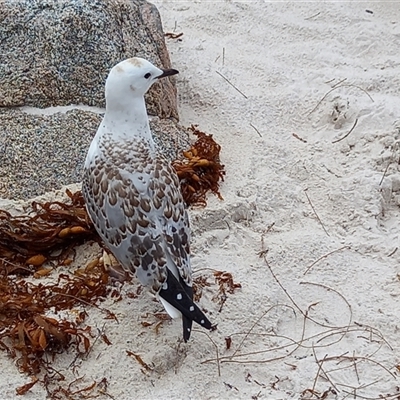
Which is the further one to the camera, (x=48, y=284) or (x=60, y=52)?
(x=60, y=52)

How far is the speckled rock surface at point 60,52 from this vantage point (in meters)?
2.90

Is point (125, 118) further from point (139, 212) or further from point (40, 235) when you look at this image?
point (40, 235)

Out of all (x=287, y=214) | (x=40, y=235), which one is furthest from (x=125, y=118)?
(x=287, y=214)

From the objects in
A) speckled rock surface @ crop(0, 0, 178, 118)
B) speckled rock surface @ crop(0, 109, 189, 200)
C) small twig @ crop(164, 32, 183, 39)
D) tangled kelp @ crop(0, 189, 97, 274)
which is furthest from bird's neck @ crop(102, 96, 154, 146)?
small twig @ crop(164, 32, 183, 39)

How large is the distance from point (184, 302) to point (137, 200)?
30 cm

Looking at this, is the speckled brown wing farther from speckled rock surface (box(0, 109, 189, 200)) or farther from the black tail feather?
speckled rock surface (box(0, 109, 189, 200))

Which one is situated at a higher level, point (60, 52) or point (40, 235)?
point (60, 52)

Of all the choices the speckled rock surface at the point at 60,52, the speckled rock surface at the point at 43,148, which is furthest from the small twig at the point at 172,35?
the speckled rock surface at the point at 43,148

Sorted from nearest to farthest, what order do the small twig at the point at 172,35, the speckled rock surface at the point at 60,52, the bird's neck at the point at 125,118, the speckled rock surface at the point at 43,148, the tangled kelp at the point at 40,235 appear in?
the bird's neck at the point at 125,118, the tangled kelp at the point at 40,235, the speckled rock surface at the point at 43,148, the speckled rock surface at the point at 60,52, the small twig at the point at 172,35

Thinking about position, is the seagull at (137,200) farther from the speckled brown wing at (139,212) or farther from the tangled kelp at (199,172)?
the tangled kelp at (199,172)

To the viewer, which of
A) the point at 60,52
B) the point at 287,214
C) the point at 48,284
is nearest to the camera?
the point at 48,284

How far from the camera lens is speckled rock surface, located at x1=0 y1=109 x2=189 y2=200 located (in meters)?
2.71

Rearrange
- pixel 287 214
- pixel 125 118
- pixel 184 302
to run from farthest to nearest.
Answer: pixel 287 214, pixel 125 118, pixel 184 302

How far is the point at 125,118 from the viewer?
2.29 metres
